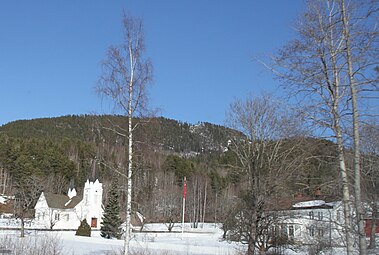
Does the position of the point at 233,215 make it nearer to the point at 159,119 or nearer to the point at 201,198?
the point at 159,119

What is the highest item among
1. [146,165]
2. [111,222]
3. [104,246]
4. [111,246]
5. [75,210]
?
[146,165]

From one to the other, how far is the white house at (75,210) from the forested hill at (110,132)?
10.7m

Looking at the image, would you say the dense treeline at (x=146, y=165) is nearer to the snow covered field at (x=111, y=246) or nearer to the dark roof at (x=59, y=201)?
the dark roof at (x=59, y=201)

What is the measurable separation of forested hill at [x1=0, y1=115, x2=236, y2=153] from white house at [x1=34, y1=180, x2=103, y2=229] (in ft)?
35.1

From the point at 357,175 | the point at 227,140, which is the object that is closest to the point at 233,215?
the point at 227,140

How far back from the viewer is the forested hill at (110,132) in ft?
55.9

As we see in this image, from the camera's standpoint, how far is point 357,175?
796 cm

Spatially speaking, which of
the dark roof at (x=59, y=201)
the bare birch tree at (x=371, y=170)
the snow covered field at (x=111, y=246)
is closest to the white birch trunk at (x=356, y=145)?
the bare birch tree at (x=371, y=170)

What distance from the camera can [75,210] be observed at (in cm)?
6356

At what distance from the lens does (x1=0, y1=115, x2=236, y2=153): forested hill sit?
55.9 ft

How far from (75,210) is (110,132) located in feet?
164

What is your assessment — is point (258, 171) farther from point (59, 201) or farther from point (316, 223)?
point (59, 201)

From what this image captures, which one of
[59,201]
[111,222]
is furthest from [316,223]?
[59,201]

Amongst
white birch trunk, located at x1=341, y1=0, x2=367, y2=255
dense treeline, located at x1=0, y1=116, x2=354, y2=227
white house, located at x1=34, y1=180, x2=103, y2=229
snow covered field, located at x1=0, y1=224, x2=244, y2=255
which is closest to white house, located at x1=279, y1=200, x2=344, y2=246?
white birch trunk, located at x1=341, y1=0, x2=367, y2=255
